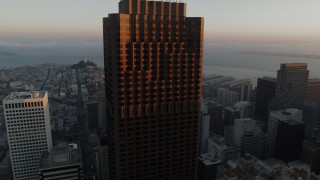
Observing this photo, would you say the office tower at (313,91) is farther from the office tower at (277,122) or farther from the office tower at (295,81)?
the office tower at (277,122)

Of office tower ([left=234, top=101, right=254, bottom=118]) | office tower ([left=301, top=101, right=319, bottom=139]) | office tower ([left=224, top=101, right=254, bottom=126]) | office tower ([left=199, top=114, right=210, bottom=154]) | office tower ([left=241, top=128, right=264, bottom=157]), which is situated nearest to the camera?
office tower ([left=241, top=128, right=264, bottom=157])

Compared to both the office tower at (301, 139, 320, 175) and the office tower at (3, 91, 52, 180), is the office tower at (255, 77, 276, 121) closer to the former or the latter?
the office tower at (301, 139, 320, 175)

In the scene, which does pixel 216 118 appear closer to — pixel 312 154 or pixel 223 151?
pixel 223 151

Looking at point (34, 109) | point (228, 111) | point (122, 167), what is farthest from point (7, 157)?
point (228, 111)

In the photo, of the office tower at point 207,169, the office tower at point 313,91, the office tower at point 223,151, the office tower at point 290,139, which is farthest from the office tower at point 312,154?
the office tower at point 313,91

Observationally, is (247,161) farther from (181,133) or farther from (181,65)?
(181,65)

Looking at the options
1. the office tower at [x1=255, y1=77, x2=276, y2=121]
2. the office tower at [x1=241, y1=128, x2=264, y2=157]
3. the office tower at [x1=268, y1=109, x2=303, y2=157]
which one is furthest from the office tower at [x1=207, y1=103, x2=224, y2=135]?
the office tower at [x1=255, y1=77, x2=276, y2=121]
